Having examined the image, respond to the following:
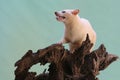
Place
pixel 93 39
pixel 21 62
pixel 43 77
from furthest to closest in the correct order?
pixel 93 39 → pixel 43 77 → pixel 21 62

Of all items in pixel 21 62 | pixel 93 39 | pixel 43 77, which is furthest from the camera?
pixel 93 39

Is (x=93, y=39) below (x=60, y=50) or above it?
above

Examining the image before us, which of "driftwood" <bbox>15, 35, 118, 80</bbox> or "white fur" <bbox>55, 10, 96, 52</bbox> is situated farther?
"white fur" <bbox>55, 10, 96, 52</bbox>

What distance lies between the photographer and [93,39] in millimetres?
4207

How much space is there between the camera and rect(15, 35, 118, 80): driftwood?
365 centimetres

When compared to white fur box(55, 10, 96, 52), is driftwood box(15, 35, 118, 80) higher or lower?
lower

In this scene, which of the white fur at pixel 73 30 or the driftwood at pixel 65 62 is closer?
the driftwood at pixel 65 62

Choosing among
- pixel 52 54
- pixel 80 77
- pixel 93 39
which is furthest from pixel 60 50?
pixel 93 39

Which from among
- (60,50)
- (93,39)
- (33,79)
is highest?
(93,39)

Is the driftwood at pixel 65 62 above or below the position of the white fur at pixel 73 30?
below

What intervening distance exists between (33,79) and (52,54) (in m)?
0.30

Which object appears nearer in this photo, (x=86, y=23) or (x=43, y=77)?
(x=43, y=77)

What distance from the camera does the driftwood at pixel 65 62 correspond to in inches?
144

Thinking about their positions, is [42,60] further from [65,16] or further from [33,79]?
[65,16]
